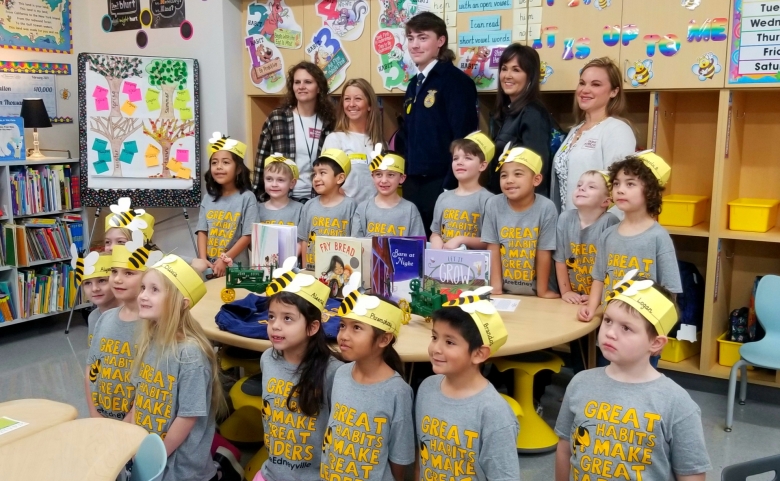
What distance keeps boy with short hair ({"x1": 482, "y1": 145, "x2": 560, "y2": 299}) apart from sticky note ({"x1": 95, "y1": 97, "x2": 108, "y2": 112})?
125 inches

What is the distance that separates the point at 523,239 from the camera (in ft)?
10.6

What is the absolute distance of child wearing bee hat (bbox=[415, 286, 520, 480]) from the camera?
2.00 m

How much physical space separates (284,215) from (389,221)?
66 centimetres

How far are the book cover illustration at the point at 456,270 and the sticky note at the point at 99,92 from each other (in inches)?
132

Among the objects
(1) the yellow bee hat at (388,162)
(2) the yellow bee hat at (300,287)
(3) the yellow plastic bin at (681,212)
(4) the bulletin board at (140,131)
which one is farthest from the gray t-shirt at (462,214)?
(4) the bulletin board at (140,131)

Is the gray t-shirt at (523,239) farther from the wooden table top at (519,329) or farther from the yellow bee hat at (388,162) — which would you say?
the yellow bee hat at (388,162)

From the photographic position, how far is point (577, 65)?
396cm

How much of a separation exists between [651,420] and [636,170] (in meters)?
1.21

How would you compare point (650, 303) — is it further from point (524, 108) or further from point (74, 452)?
point (524, 108)

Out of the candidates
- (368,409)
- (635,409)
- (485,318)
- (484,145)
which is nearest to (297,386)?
(368,409)

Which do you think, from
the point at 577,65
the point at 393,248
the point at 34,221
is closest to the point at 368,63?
the point at 577,65

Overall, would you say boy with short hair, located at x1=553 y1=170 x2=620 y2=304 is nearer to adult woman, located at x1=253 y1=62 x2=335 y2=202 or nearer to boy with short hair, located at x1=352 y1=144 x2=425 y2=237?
boy with short hair, located at x1=352 y1=144 x2=425 y2=237

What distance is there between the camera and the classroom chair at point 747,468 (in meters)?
1.68

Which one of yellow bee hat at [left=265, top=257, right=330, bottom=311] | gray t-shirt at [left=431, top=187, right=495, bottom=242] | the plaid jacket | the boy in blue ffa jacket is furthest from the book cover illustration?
the plaid jacket
